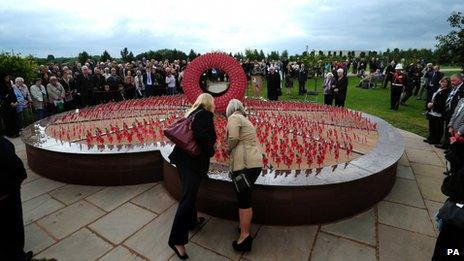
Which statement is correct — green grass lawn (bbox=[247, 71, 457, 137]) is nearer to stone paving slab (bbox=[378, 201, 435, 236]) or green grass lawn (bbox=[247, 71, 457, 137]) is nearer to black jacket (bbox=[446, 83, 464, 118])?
black jacket (bbox=[446, 83, 464, 118])

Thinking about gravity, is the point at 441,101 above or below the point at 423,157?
above

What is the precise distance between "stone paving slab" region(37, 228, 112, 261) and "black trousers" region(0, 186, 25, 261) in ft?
1.15

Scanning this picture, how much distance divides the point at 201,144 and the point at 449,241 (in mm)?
3034

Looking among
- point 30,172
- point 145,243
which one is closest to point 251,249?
point 145,243

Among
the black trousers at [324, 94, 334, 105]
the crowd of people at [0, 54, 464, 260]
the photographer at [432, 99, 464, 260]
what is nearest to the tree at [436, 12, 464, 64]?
the crowd of people at [0, 54, 464, 260]

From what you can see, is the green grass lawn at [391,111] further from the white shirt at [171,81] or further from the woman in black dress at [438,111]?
the white shirt at [171,81]

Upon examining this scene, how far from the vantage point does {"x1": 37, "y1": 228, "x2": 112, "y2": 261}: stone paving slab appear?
13.9ft

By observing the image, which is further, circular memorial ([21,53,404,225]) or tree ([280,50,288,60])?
tree ([280,50,288,60])

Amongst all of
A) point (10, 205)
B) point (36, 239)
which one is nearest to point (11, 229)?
point (10, 205)

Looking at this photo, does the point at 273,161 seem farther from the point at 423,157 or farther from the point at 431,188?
the point at 423,157

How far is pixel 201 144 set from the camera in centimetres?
390

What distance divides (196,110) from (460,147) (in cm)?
319

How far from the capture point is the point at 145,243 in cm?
451

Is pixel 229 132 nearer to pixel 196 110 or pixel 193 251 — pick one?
pixel 196 110
